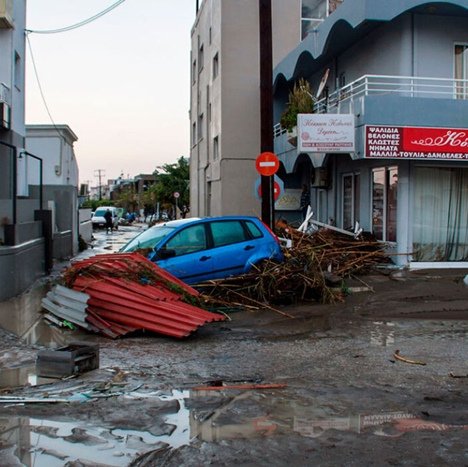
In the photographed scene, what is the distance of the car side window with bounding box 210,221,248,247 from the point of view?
11773mm

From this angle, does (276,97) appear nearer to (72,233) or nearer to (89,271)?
(72,233)

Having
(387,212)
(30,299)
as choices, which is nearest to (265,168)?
(387,212)

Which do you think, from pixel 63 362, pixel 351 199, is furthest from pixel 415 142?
pixel 63 362

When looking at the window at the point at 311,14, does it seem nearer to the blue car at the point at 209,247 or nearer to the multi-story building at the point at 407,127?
the multi-story building at the point at 407,127

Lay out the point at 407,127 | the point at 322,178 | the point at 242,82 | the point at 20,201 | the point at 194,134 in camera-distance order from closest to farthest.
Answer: the point at 20,201
the point at 407,127
the point at 322,178
the point at 242,82
the point at 194,134

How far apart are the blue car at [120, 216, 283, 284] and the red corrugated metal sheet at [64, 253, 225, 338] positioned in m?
1.30

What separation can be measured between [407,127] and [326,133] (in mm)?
1814

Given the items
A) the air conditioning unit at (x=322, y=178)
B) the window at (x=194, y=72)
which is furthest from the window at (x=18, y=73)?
the window at (x=194, y=72)

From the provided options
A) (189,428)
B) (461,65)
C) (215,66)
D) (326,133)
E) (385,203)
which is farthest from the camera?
(215,66)

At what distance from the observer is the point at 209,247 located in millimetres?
11625

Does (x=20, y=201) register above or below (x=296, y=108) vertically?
below

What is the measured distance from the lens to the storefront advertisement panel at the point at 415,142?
47.3ft

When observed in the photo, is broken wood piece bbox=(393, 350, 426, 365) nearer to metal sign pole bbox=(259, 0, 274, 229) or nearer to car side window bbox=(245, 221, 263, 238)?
car side window bbox=(245, 221, 263, 238)

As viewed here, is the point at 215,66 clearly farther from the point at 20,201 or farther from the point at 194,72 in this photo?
the point at 20,201
